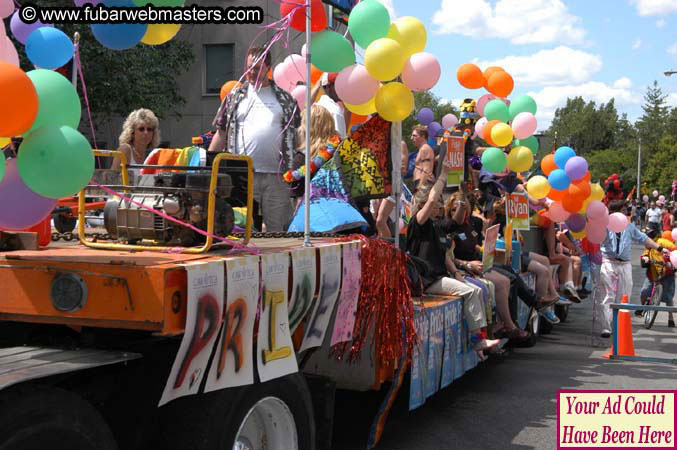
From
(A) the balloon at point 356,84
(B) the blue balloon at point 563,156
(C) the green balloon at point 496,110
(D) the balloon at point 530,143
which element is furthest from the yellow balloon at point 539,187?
(A) the balloon at point 356,84

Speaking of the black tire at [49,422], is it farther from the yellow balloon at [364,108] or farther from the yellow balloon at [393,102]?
the yellow balloon at [364,108]

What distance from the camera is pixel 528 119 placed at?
10.1 m

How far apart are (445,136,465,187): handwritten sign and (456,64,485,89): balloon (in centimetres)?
303

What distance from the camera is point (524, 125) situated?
10.1m

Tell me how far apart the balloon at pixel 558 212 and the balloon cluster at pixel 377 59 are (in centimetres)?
496

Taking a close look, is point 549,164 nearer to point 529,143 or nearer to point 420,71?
point 529,143

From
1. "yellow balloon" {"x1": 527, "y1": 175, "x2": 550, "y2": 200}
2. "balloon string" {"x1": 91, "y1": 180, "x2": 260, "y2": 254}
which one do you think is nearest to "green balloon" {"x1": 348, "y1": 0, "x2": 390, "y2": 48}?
"balloon string" {"x1": 91, "y1": 180, "x2": 260, "y2": 254}

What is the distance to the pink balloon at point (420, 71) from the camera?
611cm

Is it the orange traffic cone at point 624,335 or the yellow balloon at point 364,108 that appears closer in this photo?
the yellow balloon at point 364,108

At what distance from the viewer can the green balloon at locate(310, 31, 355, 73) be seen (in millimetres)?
5727

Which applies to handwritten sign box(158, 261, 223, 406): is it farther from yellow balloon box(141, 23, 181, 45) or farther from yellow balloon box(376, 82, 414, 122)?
yellow balloon box(376, 82, 414, 122)

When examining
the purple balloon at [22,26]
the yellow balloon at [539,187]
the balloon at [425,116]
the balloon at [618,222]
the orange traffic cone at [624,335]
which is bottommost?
the orange traffic cone at [624,335]

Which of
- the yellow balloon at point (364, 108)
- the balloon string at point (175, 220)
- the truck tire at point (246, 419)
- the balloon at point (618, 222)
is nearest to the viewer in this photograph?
the truck tire at point (246, 419)

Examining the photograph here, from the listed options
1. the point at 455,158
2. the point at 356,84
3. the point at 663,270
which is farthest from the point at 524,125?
the point at 663,270
